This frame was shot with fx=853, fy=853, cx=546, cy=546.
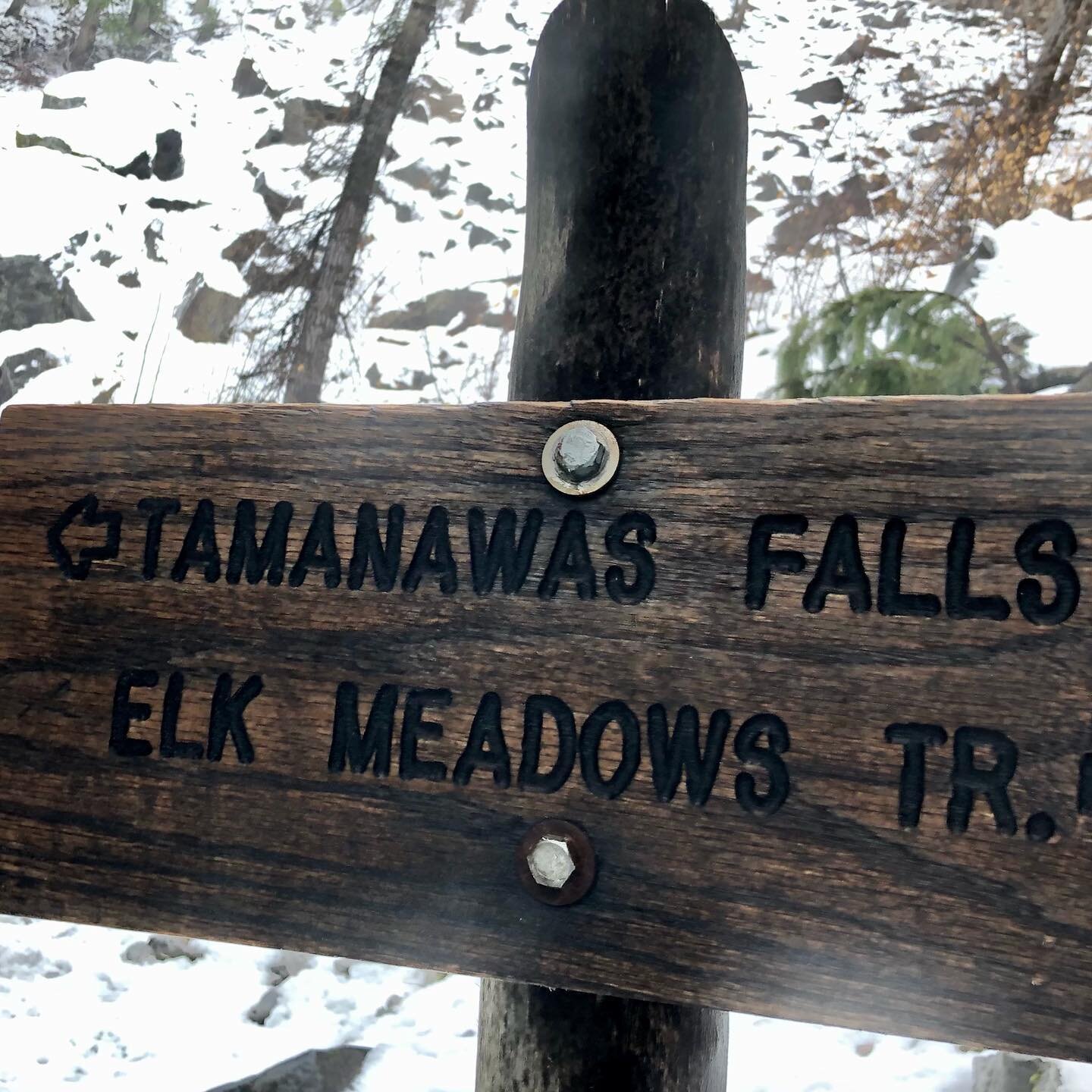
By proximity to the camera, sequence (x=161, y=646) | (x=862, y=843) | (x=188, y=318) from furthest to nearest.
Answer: (x=188, y=318)
(x=161, y=646)
(x=862, y=843)

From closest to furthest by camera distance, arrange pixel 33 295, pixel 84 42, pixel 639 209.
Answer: pixel 639 209 → pixel 33 295 → pixel 84 42

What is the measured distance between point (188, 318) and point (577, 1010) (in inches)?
205

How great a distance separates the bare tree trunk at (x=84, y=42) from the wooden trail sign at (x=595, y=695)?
7217 mm

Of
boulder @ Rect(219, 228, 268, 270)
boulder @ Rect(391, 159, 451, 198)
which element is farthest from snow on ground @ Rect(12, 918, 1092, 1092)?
boulder @ Rect(391, 159, 451, 198)

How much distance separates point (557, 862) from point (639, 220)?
2.25 feet

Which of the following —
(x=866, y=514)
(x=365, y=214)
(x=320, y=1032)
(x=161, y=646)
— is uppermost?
(x=365, y=214)

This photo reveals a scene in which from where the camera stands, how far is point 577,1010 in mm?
869

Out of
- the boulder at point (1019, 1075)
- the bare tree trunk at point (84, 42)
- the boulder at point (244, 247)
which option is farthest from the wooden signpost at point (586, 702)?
the bare tree trunk at point (84, 42)

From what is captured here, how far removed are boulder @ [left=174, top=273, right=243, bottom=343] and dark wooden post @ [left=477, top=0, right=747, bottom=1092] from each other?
4281mm

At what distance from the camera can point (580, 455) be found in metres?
0.73

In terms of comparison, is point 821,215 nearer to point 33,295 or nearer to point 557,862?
point 33,295

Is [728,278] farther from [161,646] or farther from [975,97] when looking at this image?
[975,97]

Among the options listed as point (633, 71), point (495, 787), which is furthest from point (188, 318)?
point (495, 787)

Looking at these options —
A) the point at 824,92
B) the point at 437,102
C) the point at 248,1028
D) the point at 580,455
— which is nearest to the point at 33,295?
the point at 437,102
